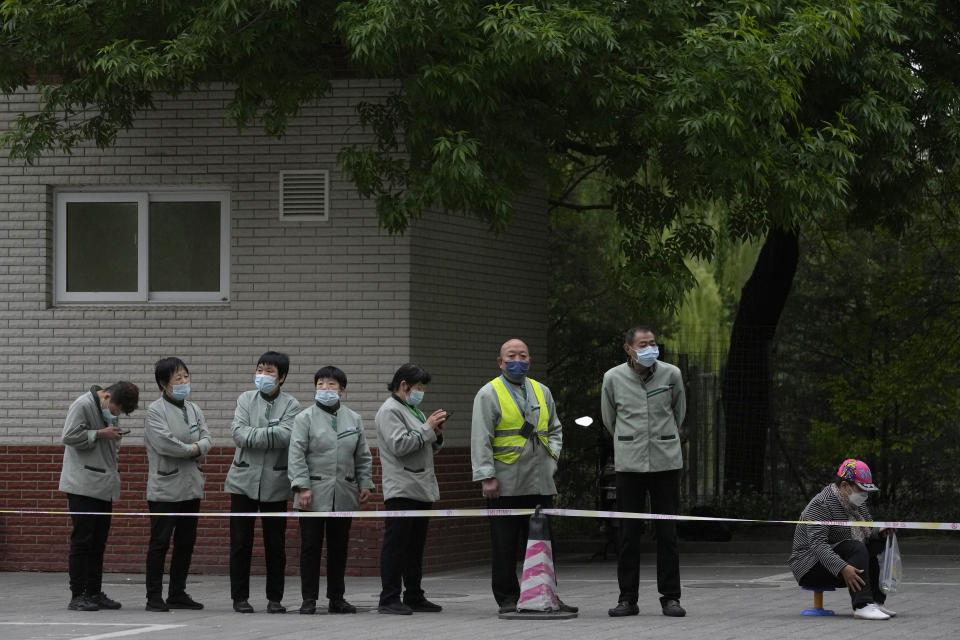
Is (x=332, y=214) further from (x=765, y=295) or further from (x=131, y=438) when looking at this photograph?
(x=765, y=295)

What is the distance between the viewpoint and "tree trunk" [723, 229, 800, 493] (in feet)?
69.1

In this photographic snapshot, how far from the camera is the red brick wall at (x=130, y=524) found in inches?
603

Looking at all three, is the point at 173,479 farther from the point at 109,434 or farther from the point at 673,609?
the point at 673,609

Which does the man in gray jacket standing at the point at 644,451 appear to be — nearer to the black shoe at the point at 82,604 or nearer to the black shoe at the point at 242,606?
the black shoe at the point at 242,606

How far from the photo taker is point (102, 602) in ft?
40.4

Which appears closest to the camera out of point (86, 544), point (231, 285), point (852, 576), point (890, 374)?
point (852, 576)

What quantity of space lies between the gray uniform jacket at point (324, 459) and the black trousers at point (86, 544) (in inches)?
55.8

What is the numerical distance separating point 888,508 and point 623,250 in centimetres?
808

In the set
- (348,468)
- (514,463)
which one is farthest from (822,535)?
(348,468)

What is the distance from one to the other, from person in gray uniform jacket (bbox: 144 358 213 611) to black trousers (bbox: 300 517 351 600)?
88 cm

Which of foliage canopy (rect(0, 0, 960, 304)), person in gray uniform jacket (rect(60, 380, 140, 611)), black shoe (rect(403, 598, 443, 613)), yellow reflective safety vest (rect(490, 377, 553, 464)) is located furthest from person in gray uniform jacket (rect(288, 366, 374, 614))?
foliage canopy (rect(0, 0, 960, 304))

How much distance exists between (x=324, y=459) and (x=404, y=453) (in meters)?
0.58

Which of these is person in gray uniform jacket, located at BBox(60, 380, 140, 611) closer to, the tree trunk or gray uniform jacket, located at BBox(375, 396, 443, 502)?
gray uniform jacket, located at BBox(375, 396, 443, 502)

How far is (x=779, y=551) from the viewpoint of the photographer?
60.3ft
